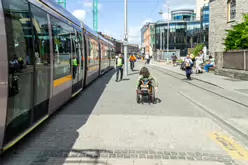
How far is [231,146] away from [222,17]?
2847 cm

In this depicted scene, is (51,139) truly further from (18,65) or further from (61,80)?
(61,80)

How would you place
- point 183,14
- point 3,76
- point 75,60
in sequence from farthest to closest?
point 183,14
point 75,60
point 3,76

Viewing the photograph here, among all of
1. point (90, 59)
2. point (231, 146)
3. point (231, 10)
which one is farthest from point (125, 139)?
point (231, 10)

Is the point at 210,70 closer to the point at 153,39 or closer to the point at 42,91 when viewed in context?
the point at 42,91

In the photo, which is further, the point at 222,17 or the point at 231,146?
the point at 222,17

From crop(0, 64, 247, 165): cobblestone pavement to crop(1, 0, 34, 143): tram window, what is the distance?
1.97ft

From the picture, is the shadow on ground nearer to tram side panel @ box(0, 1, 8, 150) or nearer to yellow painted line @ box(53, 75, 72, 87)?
tram side panel @ box(0, 1, 8, 150)

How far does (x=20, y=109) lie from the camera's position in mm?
4328

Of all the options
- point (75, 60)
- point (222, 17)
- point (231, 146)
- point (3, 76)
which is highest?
point (222, 17)

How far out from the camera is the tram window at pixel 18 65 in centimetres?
391

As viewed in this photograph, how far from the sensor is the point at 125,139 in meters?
5.26

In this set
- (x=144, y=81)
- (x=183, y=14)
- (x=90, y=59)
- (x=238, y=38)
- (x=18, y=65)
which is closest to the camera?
(x=18, y=65)

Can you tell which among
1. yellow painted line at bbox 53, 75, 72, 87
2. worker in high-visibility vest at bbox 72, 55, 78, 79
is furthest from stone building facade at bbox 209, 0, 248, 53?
yellow painted line at bbox 53, 75, 72, 87

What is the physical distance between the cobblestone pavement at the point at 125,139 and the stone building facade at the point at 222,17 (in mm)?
22796
